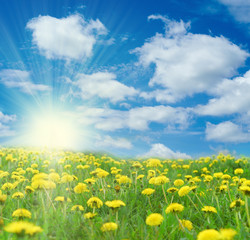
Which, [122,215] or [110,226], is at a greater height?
[110,226]

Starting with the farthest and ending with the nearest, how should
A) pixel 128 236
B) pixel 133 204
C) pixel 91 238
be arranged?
pixel 133 204, pixel 128 236, pixel 91 238

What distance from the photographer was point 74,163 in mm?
7828

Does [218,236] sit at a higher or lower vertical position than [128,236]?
higher

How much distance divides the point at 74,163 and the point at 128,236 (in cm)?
553

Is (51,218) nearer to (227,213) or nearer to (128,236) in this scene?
(128,236)

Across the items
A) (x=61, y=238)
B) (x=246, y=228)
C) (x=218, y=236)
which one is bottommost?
(x=61, y=238)

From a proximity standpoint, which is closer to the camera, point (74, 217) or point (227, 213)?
point (74, 217)

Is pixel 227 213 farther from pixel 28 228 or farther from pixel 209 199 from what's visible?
pixel 28 228

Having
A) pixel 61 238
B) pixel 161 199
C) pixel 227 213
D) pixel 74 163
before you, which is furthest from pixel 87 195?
pixel 74 163

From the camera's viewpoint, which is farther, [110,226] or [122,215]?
[122,215]

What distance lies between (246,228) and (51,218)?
1.91 m

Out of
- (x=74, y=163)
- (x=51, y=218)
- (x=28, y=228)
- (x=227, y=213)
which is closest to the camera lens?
(x=28, y=228)

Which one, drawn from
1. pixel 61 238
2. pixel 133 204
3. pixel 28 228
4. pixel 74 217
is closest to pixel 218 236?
pixel 28 228

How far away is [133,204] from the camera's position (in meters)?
3.70
